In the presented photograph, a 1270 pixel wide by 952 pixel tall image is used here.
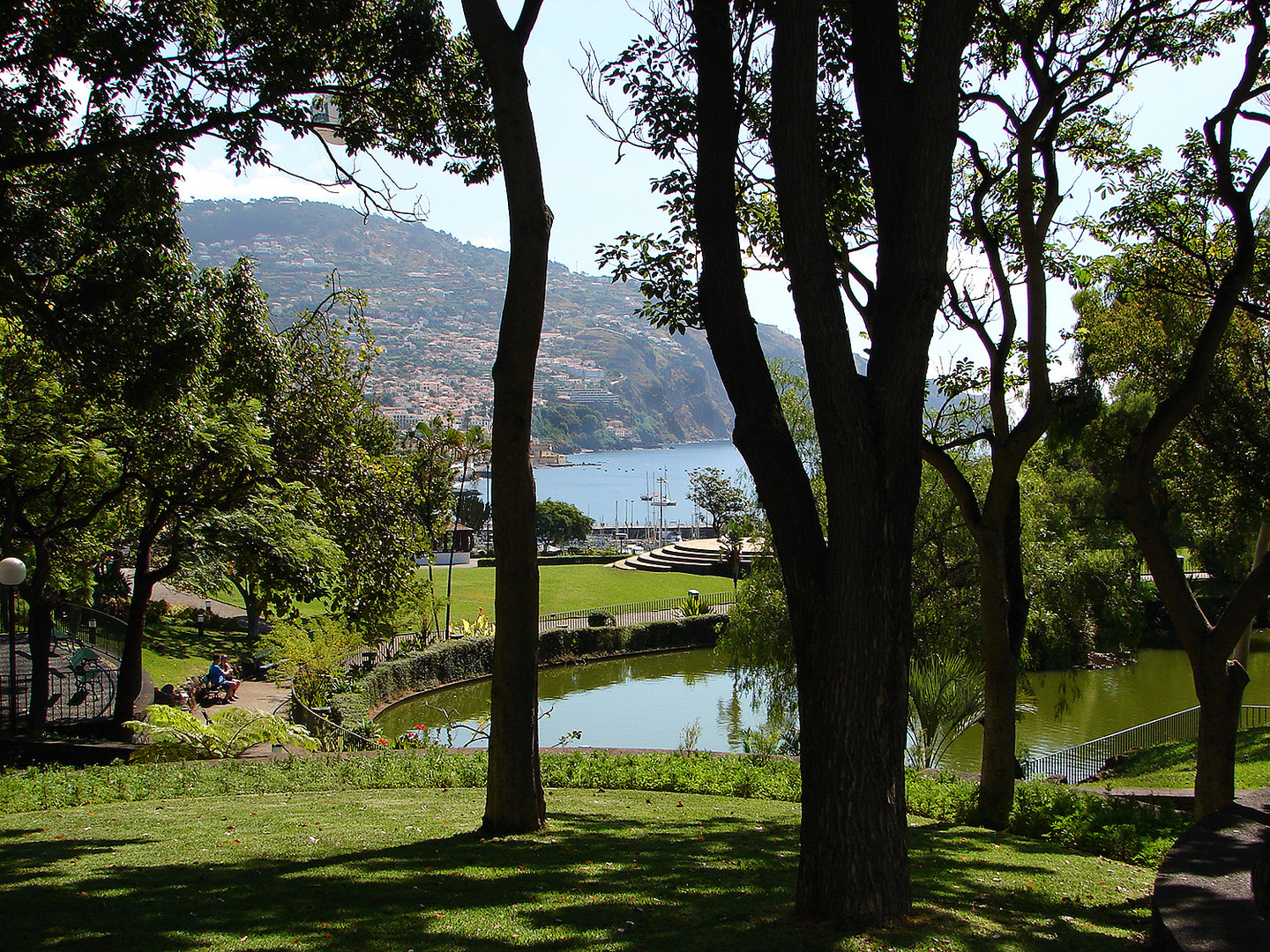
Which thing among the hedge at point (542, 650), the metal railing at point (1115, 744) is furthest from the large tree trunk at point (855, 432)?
the hedge at point (542, 650)

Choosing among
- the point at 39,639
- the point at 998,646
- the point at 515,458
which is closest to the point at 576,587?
the point at 39,639

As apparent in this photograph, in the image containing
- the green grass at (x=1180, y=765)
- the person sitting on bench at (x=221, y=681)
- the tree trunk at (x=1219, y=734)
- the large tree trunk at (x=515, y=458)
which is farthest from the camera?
the person sitting on bench at (x=221, y=681)

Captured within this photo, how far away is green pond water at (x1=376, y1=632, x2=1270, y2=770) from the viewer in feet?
73.1

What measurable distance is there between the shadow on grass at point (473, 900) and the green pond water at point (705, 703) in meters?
15.2

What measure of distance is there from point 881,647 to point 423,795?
7.32 m

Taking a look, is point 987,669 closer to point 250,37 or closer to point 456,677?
point 250,37

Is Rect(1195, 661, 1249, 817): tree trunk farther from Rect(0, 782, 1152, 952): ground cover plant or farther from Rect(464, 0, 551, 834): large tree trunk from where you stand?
Rect(464, 0, 551, 834): large tree trunk

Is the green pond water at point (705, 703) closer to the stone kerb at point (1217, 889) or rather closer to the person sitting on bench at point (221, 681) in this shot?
the person sitting on bench at point (221, 681)

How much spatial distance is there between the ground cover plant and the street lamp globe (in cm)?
370

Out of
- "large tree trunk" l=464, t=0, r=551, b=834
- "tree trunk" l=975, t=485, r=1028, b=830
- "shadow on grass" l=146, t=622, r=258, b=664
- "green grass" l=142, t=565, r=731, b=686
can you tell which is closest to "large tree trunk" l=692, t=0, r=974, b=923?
"large tree trunk" l=464, t=0, r=551, b=834

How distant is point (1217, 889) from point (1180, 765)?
1416 centimetres

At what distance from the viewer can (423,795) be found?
9.99 m

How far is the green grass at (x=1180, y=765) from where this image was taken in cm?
1260

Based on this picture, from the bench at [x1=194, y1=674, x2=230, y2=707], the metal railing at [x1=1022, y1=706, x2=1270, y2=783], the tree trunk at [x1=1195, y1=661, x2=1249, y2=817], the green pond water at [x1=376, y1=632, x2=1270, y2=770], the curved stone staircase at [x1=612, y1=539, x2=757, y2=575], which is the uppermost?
the curved stone staircase at [x1=612, y1=539, x2=757, y2=575]
